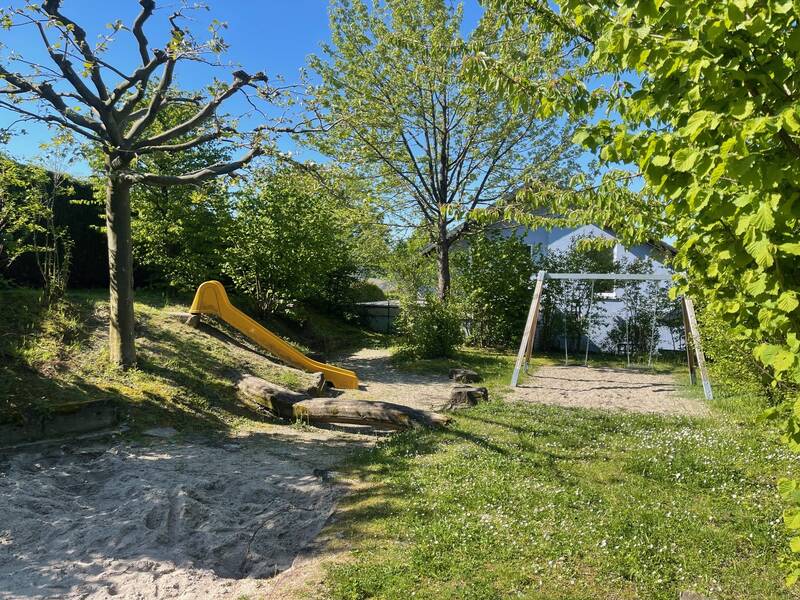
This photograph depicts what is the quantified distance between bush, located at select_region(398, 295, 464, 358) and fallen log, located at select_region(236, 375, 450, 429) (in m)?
6.58

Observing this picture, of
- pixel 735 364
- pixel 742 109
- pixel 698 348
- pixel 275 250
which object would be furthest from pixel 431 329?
pixel 742 109

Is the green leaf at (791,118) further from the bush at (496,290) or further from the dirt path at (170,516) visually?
the bush at (496,290)

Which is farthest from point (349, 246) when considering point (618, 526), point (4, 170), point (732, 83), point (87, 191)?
point (732, 83)

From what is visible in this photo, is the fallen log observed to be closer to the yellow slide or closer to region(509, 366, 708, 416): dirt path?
the yellow slide

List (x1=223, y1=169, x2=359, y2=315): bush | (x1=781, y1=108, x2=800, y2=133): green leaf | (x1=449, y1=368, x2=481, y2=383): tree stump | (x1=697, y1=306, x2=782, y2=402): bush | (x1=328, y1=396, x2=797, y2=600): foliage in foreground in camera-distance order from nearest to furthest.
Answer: (x1=781, y1=108, x2=800, y2=133): green leaf, (x1=328, y1=396, x2=797, y2=600): foliage in foreground, (x1=697, y1=306, x2=782, y2=402): bush, (x1=449, y1=368, x2=481, y2=383): tree stump, (x1=223, y1=169, x2=359, y2=315): bush

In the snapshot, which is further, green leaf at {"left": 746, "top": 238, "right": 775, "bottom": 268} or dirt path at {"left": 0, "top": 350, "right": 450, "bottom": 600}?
dirt path at {"left": 0, "top": 350, "right": 450, "bottom": 600}

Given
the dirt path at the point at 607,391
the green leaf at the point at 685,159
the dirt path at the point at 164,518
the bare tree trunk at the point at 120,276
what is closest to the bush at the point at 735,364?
the dirt path at the point at 607,391

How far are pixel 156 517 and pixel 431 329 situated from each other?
1086 centimetres

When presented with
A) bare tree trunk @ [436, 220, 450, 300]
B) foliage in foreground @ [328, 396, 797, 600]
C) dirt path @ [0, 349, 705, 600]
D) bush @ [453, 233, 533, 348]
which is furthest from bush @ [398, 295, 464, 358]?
foliage in foreground @ [328, 396, 797, 600]

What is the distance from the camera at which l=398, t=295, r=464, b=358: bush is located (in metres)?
15.0

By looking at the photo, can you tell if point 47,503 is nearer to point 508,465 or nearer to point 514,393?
point 508,465

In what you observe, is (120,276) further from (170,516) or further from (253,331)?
(170,516)

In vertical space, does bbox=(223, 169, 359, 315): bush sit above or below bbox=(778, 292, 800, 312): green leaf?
above

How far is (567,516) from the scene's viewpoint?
4.20 meters
